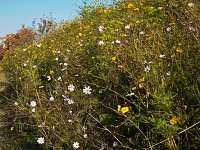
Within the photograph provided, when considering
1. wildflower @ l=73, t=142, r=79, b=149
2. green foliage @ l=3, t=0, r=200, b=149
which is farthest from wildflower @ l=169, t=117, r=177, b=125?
Answer: wildflower @ l=73, t=142, r=79, b=149

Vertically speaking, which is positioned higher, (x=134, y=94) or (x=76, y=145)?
(x=134, y=94)

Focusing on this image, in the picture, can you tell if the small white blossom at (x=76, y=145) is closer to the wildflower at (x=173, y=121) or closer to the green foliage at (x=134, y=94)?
the green foliage at (x=134, y=94)

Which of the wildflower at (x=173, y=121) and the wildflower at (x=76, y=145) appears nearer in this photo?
the wildflower at (x=173, y=121)

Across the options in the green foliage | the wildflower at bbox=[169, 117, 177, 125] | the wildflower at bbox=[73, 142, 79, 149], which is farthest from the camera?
the wildflower at bbox=[73, 142, 79, 149]

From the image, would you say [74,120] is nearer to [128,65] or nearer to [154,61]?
[128,65]

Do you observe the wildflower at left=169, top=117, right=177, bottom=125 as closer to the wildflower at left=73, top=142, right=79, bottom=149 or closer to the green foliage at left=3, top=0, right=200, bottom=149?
the green foliage at left=3, top=0, right=200, bottom=149

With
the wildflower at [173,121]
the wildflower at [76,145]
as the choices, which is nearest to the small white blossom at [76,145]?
the wildflower at [76,145]

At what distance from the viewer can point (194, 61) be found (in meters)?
2.28

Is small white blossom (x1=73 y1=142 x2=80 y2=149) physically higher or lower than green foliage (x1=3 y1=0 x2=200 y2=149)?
lower

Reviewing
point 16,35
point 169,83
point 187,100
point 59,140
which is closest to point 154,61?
point 169,83

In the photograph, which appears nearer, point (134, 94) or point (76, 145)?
point (134, 94)

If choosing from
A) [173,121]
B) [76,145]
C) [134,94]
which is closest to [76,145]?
[76,145]

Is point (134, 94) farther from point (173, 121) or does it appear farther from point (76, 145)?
point (76, 145)

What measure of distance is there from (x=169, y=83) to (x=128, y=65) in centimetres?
53
